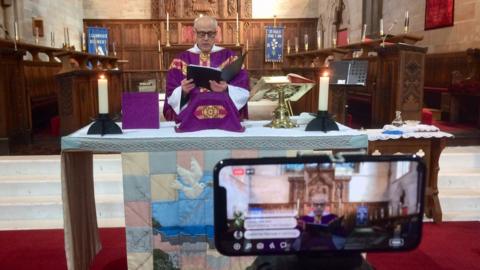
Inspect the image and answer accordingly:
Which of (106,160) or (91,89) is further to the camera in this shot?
(91,89)

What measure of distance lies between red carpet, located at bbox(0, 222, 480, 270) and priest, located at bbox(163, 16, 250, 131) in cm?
126

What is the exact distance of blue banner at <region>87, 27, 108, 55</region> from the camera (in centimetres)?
1454

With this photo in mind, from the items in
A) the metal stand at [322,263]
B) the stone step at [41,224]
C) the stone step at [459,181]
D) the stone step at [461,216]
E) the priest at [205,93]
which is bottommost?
the stone step at [41,224]

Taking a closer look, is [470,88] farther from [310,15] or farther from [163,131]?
[310,15]

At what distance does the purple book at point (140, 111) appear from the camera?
299 cm

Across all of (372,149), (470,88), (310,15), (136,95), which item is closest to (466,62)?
(470,88)

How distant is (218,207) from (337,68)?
4.25 m

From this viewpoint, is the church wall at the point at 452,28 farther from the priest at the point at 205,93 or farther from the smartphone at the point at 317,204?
the smartphone at the point at 317,204

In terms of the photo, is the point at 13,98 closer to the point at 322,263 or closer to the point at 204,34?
the point at 204,34

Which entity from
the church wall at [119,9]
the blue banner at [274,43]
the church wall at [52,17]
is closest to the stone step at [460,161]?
the church wall at [52,17]

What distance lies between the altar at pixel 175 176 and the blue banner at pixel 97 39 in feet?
40.6

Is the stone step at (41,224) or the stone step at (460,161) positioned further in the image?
the stone step at (460,161)

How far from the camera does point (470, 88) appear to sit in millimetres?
7035

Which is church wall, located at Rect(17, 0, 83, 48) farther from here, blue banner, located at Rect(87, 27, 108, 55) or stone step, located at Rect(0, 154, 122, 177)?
stone step, located at Rect(0, 154, 122, 177)
